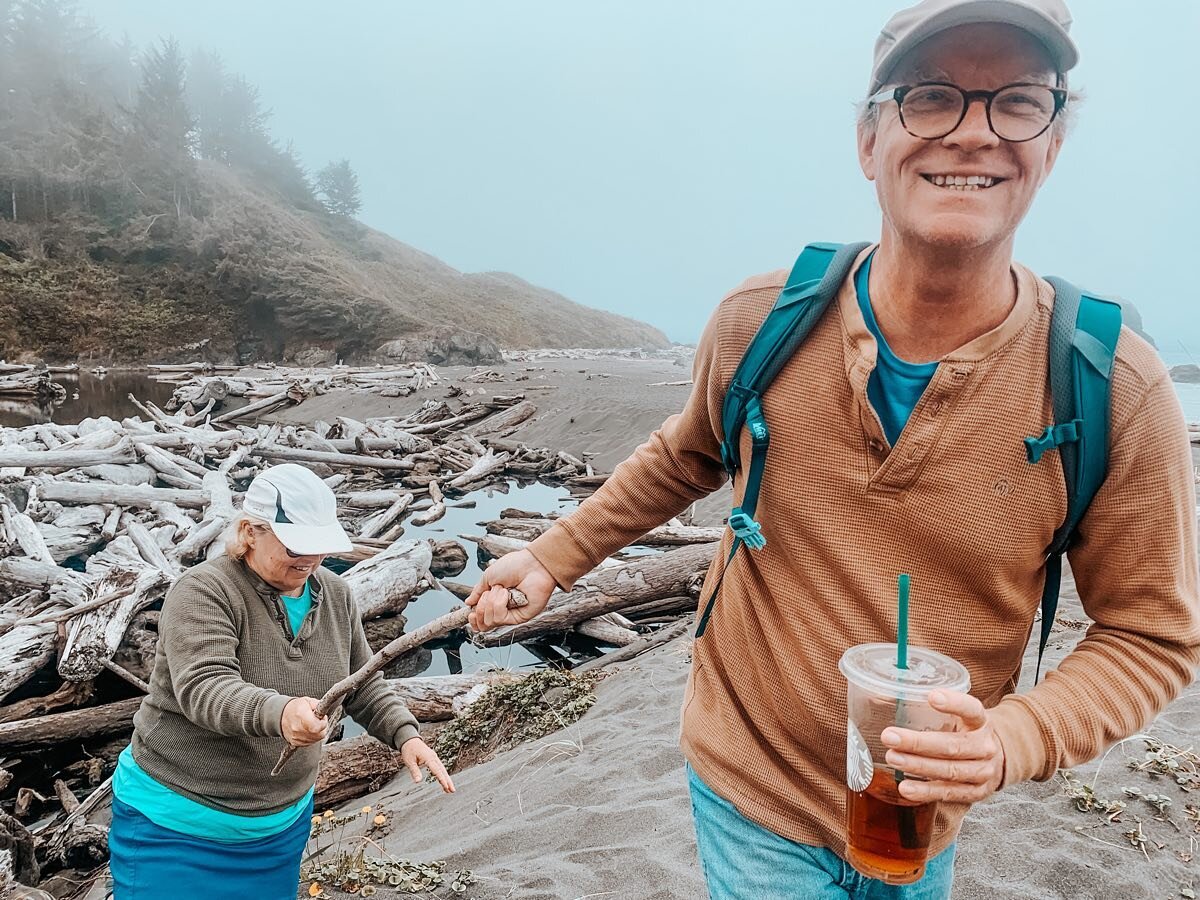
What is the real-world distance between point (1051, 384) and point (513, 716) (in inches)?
204

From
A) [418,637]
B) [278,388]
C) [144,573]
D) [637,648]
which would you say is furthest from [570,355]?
[418,637]

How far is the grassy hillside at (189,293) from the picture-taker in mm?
46344

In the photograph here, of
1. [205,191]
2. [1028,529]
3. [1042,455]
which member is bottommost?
[1028,529]

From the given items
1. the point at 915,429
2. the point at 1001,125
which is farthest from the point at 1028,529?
the point at 1001,125

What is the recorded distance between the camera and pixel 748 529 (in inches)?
66.2

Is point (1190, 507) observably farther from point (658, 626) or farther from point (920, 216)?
point (658, 626)

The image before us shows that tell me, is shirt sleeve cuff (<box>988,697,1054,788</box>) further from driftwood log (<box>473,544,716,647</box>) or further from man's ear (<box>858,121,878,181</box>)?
driftwood log (<box>473,544,716,647</box>)

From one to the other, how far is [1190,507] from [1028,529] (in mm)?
292

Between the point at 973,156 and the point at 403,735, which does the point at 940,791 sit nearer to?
the point at 973,156

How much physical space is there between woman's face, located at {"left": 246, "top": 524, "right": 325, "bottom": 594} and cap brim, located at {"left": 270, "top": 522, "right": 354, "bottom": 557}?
25 millimetres

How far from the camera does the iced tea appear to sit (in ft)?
4.25

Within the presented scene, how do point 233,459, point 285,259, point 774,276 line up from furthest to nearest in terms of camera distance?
point 285,259 < point 233,459 < point 774,276

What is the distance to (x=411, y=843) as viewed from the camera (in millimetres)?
4141

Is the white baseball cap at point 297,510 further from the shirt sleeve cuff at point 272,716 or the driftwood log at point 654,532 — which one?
the driftwood log at point 654,532
